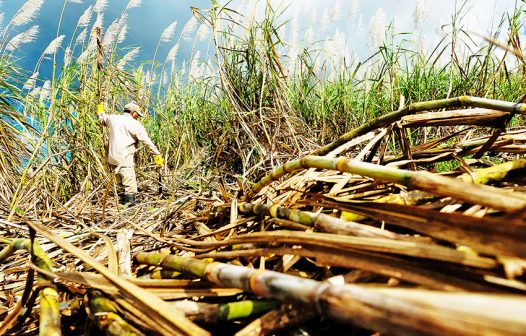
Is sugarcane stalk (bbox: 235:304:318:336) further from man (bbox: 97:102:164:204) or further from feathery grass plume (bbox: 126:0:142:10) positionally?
→ feathery grass plume (bbox: 126:0:142:10)

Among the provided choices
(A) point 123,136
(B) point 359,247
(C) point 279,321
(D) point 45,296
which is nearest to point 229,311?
(C) point 279,321

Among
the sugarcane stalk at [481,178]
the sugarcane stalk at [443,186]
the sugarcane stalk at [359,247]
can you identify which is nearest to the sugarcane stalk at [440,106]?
the sugarcane stalk at [481,178]

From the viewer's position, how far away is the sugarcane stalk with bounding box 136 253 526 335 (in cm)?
20

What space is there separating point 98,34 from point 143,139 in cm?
139

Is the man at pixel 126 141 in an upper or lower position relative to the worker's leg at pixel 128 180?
upper

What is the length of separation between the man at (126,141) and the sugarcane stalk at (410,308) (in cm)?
405

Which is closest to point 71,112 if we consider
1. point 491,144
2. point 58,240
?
point 58,240

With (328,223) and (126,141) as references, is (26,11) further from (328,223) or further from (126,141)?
(328,223)

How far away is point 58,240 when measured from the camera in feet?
1.62

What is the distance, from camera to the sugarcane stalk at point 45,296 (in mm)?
438

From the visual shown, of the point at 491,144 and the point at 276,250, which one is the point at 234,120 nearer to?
the point at 491,144

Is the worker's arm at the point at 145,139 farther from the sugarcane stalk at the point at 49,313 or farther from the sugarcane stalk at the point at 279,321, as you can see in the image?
the sugarcane stalk at the point at 279,321

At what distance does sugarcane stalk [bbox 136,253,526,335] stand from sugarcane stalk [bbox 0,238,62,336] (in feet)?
1.01

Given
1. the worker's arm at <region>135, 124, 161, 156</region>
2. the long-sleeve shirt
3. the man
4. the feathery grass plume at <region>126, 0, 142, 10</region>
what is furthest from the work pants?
the feathery grass plume at <region>126, 0, 142, 10</region>
